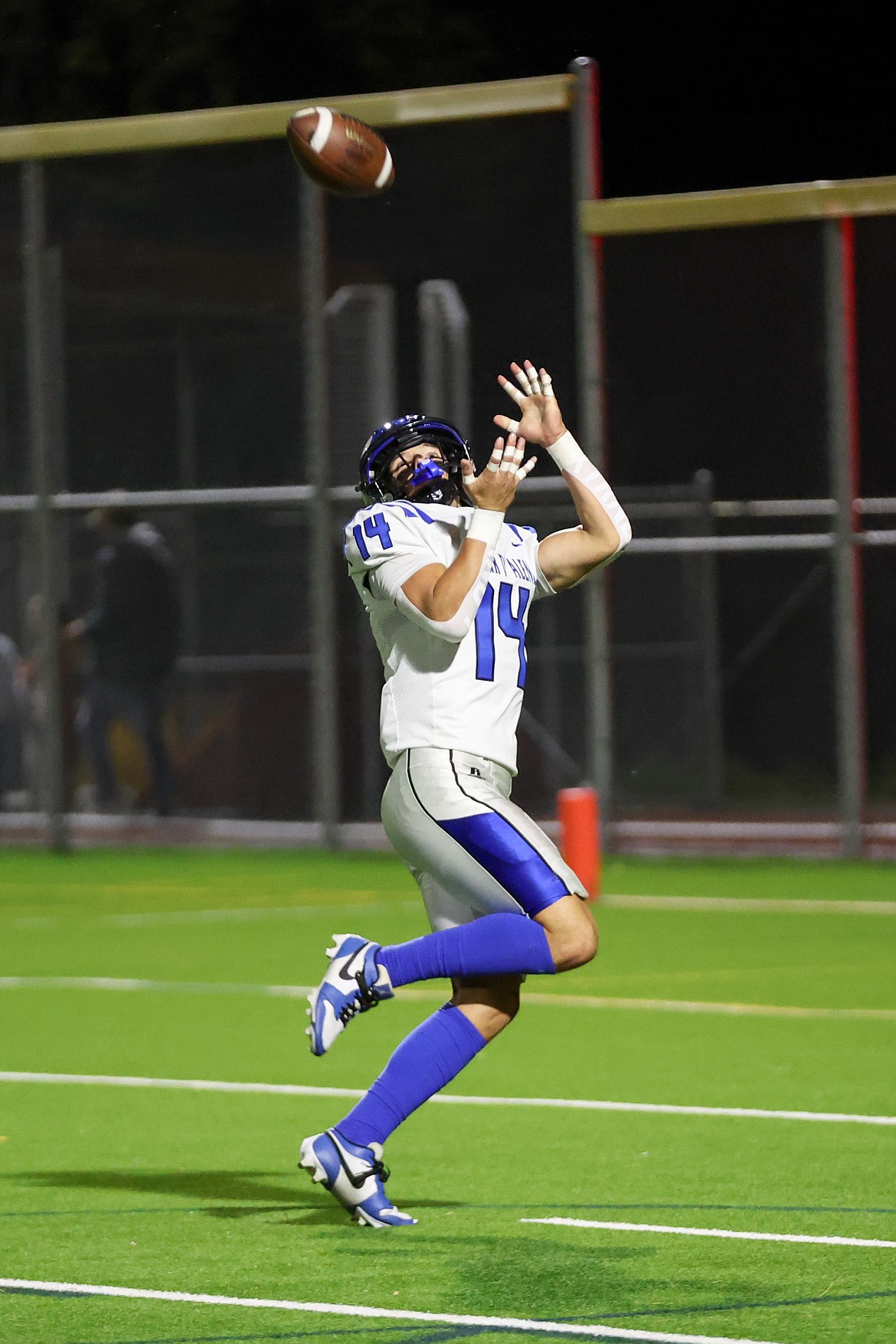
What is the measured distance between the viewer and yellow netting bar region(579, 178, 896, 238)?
655 inches

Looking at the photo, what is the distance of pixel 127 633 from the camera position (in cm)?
1916

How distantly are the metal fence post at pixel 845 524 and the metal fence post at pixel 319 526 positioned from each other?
3750 mm

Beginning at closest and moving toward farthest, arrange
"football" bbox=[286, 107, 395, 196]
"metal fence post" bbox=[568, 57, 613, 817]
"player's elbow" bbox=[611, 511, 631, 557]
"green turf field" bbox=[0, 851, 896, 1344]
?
"green turf field" bbox=[0, 851, 896, 1344] → "player's elbow" bbox=[611, 511, 631, 557] → "football" bbox=[286, 107, 395, 196] → "metal fence post" bbox=[568, 57, 613, 817]

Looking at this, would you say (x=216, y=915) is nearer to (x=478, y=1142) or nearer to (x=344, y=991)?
(x=478, y=1142)

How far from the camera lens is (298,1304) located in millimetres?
5816

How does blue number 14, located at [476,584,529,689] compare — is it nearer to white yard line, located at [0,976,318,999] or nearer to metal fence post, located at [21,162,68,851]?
white yard line, located at [0,976,318,999]

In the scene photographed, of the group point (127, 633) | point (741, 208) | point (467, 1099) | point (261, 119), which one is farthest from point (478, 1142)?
point (261, 119)

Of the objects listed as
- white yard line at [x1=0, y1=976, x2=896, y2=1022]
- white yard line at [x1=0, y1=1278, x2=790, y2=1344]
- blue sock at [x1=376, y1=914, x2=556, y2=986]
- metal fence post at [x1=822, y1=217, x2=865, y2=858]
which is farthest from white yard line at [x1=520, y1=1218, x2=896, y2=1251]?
metal fence post at [x1=822, y1=217, x2=865, y2=858]

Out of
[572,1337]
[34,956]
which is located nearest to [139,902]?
[34,956]

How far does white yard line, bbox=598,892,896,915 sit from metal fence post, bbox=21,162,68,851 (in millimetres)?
5623

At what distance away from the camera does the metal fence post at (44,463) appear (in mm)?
19141

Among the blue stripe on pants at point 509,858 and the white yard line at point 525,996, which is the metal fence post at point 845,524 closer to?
the white yard line at point 525,996

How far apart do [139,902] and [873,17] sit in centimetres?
1855

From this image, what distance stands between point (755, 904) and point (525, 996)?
353 centimetres
